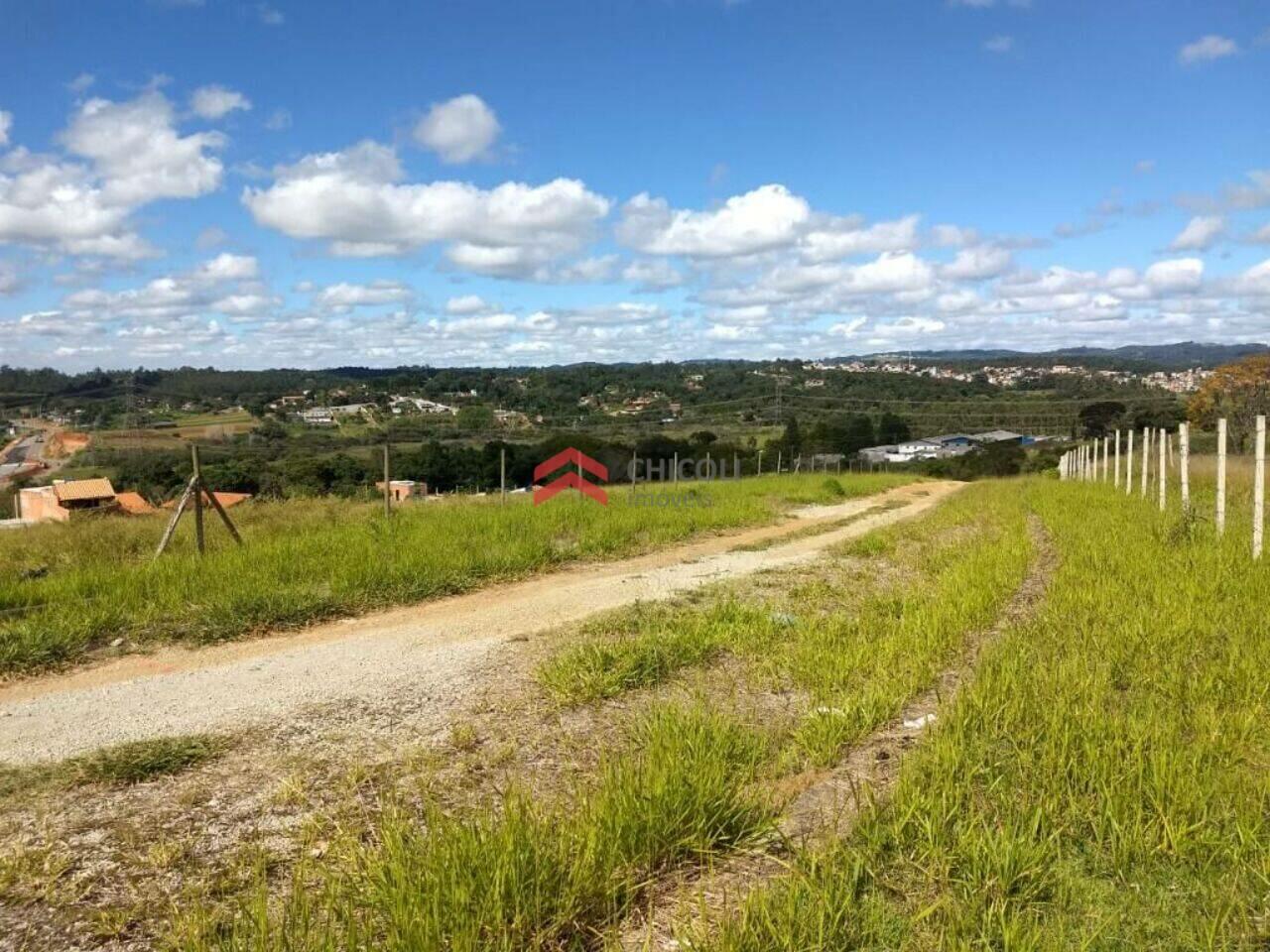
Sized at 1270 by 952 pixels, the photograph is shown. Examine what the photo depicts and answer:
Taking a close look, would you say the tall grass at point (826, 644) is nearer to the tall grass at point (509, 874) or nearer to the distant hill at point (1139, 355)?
the tall grass at point (509, 874)

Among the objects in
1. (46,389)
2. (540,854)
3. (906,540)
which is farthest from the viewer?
(46,389)

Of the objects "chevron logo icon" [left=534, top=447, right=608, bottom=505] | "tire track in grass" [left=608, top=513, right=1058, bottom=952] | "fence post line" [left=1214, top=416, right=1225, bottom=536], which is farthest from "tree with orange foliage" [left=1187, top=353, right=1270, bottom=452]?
"tire track in grass" [left=608, top=513, right=1058, bottom=952]

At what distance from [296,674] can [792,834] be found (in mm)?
3959

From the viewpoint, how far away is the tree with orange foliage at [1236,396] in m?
37.6

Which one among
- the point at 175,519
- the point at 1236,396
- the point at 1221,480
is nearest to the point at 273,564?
the point at 175,519

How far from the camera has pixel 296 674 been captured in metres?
5.72

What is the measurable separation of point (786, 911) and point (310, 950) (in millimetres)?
1399

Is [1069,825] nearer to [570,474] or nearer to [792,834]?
[792,834]

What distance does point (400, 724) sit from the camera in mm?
4637

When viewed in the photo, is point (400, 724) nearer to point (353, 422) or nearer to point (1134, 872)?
point (1134, 872)

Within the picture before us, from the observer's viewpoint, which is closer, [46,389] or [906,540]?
[906,540]

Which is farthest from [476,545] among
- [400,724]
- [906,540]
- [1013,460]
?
[1013,460]

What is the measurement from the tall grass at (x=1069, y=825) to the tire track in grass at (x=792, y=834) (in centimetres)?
15

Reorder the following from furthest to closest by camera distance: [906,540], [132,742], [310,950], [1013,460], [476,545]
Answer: [1013,460], [906,540], [476,545], [132,742], [310,950]
